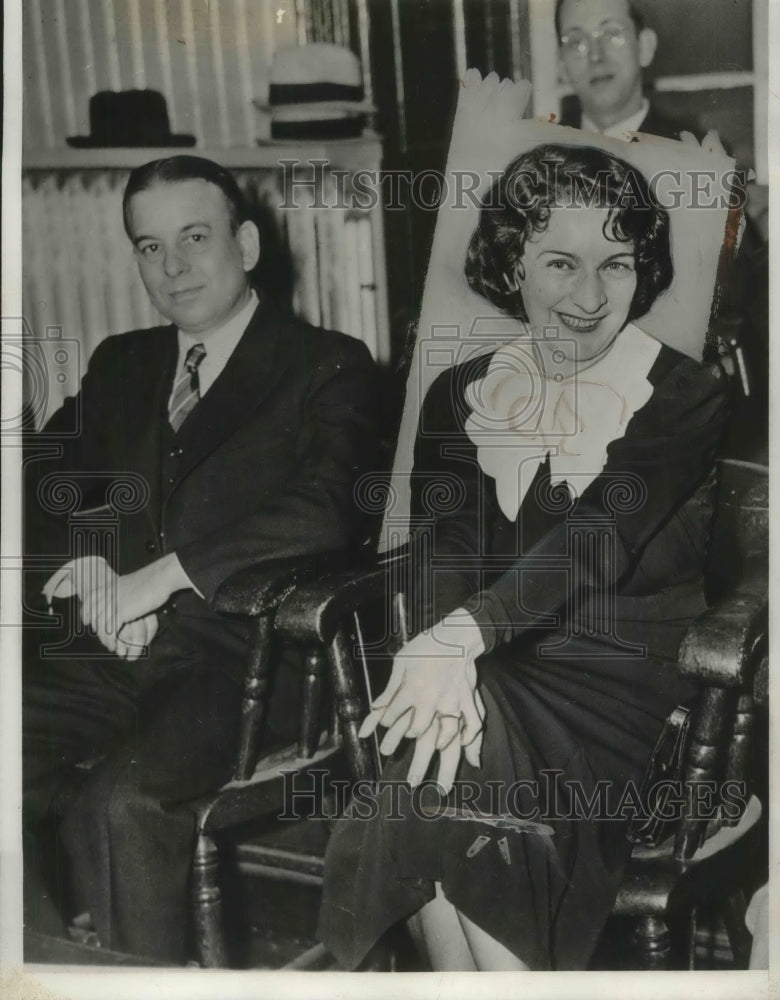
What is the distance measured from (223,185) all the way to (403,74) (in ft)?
1.28

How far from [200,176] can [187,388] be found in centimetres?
40

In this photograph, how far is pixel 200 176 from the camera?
1.85 metres

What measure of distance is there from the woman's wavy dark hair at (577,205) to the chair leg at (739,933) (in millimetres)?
1097

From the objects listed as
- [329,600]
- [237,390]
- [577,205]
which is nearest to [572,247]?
[577,205]

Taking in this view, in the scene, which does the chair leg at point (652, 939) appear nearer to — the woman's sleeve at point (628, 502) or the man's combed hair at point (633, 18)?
the woman's sleeve at point (628, 502)

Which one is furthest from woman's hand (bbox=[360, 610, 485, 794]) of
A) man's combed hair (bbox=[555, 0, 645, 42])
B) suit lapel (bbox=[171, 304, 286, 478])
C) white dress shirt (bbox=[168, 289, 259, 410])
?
man's combed hair (bbox=[555, 0, 645, 42])

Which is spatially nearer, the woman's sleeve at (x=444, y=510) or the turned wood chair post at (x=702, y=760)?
the turned wood chair post at (x=702, y=760)

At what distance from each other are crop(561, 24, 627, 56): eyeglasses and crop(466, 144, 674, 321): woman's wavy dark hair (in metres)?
0.19

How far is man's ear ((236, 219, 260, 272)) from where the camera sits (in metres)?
1.86

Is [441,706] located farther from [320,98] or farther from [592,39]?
[592,39]

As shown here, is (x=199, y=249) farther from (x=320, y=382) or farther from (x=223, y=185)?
(x=320, y=382)

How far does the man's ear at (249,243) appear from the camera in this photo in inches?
73.2

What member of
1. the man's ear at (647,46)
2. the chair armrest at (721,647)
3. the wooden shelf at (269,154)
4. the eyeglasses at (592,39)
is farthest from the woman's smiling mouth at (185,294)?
the chair armrest at (721,647)

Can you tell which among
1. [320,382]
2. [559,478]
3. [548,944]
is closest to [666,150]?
[559,478]
